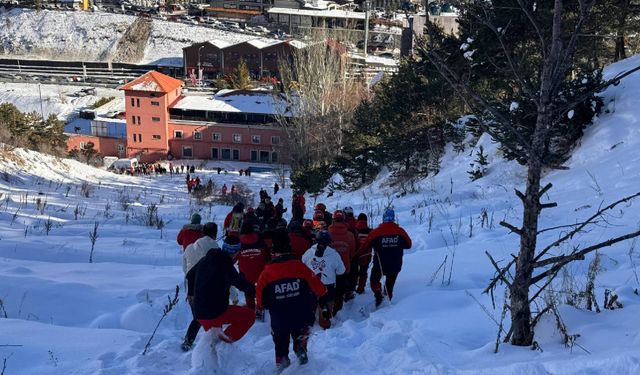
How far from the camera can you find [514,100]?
11.9 meters

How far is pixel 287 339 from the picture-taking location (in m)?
4.68

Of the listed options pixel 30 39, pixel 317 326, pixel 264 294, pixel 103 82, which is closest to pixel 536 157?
pixel 264 294

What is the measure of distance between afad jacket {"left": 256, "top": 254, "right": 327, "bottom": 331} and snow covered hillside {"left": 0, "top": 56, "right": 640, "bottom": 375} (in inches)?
17.8

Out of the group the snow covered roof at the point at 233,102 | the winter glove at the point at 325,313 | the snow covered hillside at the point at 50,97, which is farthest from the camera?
the snow covered hillside at the point at 50,97

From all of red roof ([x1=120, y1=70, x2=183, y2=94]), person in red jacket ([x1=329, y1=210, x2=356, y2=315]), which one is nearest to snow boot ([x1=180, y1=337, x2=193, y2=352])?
person in red jacket ([x1=329, y1=210, x2=356, y2=315])

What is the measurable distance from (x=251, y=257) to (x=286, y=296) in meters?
1.88

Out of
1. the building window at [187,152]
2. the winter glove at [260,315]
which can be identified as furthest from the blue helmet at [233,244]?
the building window at [187,152]

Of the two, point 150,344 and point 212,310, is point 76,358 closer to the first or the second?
point 150,344

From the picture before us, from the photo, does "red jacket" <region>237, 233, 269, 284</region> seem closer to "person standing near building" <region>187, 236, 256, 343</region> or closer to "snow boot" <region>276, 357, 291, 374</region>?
"person standing near building" <region>187, 236, 256, 343</region>

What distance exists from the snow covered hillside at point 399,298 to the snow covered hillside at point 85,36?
236ft

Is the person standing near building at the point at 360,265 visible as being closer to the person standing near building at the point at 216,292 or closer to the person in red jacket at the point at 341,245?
the person in red jacket at the point at 341,245

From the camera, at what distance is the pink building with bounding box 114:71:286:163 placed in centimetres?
4756

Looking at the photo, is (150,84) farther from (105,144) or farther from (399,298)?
(399,298)

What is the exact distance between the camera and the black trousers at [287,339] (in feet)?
15.2
